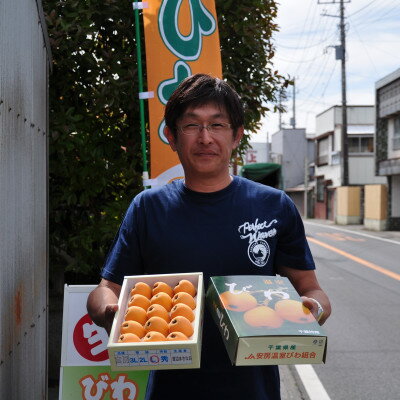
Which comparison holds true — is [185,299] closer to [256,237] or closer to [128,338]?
[128,338]

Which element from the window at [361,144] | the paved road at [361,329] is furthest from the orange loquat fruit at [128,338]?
the window at [361,144]

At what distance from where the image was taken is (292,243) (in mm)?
2197

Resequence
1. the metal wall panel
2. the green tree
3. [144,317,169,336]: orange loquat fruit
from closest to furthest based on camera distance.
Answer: [144,317,169,336]: orange loquat fruit → the metal wall panel → the green tree

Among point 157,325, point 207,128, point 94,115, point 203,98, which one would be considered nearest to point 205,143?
point 207,128

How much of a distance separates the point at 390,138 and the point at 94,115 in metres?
30.4

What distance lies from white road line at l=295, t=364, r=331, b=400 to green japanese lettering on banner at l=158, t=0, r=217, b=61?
10.8ft

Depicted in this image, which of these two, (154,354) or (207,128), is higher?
(207,128)

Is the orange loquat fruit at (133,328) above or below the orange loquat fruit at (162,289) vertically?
below

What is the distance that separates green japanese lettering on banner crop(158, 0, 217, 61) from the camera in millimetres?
4434

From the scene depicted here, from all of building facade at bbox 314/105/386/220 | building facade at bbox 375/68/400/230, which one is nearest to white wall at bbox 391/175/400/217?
building facade at bbox 375/68/400/230

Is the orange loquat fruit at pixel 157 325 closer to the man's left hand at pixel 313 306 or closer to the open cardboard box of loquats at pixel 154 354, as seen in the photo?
the open cardboard box of loquats at pixel 154 354

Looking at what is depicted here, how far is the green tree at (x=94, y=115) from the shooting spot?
4785mm

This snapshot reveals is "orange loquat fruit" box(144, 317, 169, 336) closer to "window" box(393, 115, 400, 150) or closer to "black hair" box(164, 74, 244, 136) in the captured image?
"black hair" box(164, 74, 244, 136)

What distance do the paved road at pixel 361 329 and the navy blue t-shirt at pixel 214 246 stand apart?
12.1 ft
